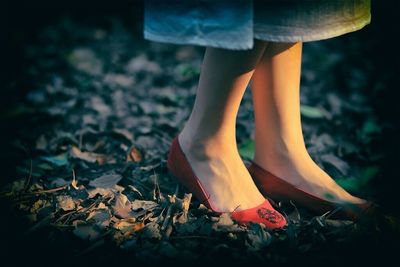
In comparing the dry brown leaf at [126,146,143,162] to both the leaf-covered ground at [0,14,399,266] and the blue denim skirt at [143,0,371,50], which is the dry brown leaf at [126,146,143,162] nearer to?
the leaf-covered ground at [0,14,399,266]

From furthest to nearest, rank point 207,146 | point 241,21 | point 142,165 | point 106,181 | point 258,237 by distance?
1. point 142,165
2. point 106,181
3. point 207,146
4. point 258,237
5. point 241,21

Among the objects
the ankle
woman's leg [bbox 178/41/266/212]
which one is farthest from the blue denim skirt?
the ankle

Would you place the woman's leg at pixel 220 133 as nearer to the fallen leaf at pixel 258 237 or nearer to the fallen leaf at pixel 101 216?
the fallen leaf at pixel 258 237

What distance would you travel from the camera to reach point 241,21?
79 centimetres

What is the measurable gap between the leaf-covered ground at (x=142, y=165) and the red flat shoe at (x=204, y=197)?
3 cm

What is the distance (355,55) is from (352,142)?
48.3 inches

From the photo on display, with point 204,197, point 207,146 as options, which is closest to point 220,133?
point 207,146

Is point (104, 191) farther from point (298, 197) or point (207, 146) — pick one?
point (298, 197)

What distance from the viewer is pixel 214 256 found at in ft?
2.95

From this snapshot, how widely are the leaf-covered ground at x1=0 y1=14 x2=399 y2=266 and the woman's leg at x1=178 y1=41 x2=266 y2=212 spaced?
74 mm

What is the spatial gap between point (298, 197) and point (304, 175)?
60 millimetres

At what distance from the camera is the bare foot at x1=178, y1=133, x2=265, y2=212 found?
3.38 ft

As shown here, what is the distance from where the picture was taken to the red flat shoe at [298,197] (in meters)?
1.02

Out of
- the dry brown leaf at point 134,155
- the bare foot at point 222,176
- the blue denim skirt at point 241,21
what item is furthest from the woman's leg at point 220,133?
the dry brown leaf at point 134,155
